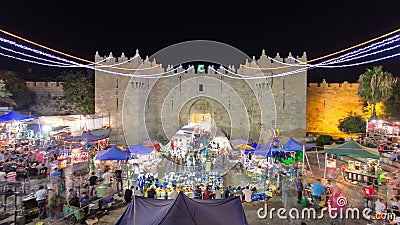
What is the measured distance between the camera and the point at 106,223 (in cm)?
711

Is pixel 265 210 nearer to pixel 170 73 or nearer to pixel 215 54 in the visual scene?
pixel 215 54

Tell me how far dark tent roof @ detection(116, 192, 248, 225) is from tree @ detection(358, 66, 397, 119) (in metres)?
17.9

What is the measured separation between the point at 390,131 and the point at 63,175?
16.8m

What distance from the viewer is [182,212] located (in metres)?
4.60

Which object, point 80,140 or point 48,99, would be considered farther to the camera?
point 48,99

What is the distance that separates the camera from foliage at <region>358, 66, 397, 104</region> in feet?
60.0

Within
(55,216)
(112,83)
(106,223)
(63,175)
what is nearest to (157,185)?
(106,223)

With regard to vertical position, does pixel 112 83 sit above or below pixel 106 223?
above

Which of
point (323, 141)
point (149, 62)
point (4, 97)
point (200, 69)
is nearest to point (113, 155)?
point (149, 62)

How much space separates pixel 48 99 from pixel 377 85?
89.7ft

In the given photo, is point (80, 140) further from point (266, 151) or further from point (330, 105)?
point (330, 105)

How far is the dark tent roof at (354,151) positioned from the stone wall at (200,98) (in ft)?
24.6

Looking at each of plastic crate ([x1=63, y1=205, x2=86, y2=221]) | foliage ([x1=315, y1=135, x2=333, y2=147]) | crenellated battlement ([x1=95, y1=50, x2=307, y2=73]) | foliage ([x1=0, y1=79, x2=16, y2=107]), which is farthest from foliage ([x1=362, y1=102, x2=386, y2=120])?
foliage ([x1=0, y1=79, x2=16, y2=107])

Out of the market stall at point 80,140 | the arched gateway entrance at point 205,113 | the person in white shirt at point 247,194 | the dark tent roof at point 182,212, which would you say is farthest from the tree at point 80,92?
the dark tent roof at point 182,212
